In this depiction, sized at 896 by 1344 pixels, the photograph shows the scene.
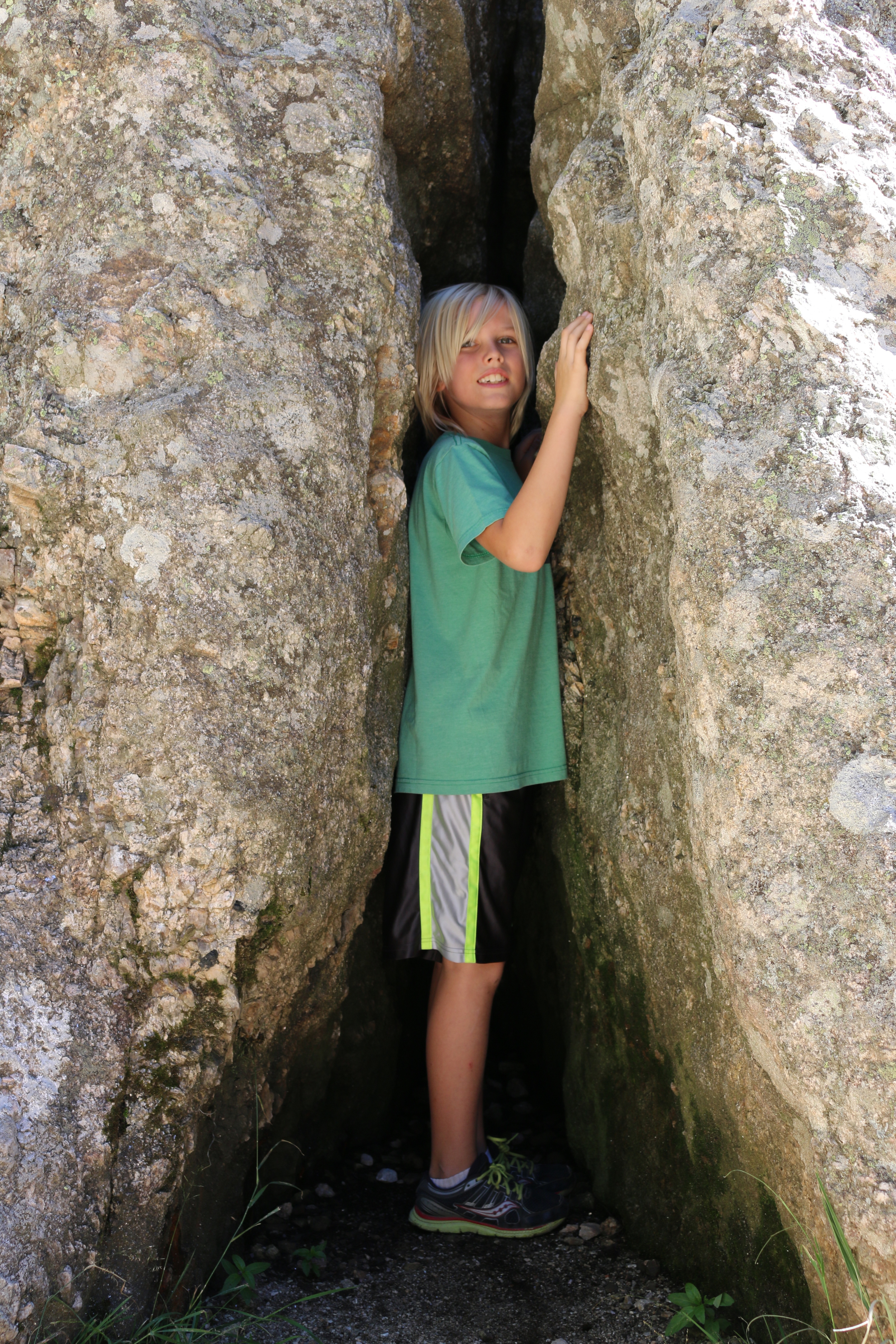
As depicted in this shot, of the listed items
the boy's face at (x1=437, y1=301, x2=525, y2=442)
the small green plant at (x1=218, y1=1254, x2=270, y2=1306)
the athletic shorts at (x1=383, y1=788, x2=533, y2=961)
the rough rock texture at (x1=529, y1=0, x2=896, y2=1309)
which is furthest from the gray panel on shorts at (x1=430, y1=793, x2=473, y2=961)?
the boy's face at (x1=437, y1=301, x2=525, y2=442)

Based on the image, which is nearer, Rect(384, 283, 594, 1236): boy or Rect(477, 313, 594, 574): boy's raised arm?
Rect(477, 313, 594, 574): boy's raised arm

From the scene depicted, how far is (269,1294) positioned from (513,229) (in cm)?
327

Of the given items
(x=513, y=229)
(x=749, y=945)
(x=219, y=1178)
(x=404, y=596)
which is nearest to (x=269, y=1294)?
(x=219, y=1178)

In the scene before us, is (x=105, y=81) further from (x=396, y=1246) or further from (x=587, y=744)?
(x=396, y=1246)

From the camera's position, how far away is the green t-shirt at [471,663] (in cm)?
257

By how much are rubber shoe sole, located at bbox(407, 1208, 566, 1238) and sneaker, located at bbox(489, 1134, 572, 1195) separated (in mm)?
108

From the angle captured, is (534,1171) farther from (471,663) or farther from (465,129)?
(465,129)

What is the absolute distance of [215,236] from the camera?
2.21 metres

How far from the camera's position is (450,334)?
9.00ft

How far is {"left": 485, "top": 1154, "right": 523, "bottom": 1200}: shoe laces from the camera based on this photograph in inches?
103

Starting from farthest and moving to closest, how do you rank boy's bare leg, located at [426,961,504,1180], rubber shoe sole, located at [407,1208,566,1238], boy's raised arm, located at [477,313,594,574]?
boy's bare leg, located at [426,961,504,1180] → rubber shoe sole, located at [407,1208,566,1238] → boy's raised arm, located at [477,313,594,574]

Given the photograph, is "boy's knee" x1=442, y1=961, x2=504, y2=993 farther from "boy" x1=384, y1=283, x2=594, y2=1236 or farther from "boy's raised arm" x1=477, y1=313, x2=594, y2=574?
"boy's raised arm" x1=477, y1=313, x2=594, y2=574

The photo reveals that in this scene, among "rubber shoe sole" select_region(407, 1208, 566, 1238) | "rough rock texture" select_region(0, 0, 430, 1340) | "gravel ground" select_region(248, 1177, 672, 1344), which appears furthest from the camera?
"rubber shoe sole" select_region(407, 1208, 566, 1238)

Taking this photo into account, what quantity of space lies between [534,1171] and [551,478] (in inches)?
→ 69.4
